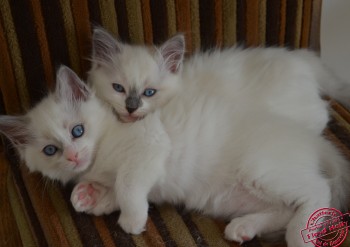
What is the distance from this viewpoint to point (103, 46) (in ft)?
4.63

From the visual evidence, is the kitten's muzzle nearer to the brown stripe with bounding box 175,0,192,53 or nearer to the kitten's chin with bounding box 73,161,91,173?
the kitten's chin with bounding box 73,161,91,173

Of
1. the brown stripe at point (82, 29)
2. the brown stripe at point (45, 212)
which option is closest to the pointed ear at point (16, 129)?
the brown stripe at point (45, 212)

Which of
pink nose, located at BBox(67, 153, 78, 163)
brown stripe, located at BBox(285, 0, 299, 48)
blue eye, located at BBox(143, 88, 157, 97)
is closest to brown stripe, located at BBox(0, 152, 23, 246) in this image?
pink nose, located at BBox(67, 153, 78, 163)

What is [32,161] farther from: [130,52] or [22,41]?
[130,52]

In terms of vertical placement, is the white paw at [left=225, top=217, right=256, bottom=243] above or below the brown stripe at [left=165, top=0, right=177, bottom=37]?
below

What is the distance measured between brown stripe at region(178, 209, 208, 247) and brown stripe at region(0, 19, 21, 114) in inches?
27.3

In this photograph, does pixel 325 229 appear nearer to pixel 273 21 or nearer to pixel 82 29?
pixel 273 21

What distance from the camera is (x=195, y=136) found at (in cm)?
124

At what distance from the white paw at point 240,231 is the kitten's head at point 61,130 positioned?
456mm

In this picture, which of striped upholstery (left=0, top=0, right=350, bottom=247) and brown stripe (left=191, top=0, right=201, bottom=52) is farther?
brown stripe (left=191, top=0, right=201, bottom=52)

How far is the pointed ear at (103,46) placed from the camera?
1370mm

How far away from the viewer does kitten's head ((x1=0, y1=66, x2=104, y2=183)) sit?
118cm

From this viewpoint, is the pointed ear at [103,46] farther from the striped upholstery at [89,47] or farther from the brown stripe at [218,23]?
the brown stripe at [218,23]

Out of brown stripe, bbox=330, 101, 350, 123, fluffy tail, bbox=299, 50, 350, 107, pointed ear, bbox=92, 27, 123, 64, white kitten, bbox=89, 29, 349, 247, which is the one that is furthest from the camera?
fluffy tail, bbox=299, 50, 350, 107
